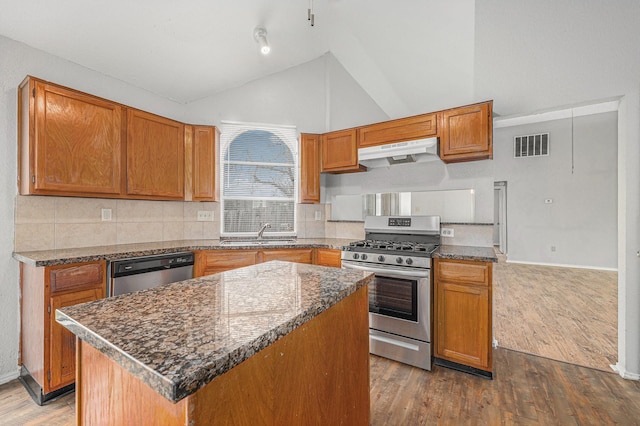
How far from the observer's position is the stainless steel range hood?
107 inches

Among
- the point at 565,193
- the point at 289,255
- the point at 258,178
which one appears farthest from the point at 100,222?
the point at 565,193

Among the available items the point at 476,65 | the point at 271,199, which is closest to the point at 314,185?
the point at 271,199

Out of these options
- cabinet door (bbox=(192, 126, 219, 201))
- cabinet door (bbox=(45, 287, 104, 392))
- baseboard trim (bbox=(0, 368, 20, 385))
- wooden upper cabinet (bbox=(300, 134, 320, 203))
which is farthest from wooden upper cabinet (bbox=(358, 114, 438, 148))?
baseboard trim (bbox=(0, 368, 20, 385))

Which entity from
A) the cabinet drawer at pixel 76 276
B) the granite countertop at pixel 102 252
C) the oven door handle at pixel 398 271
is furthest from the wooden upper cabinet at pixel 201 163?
the oven door handle at pixel 398 271

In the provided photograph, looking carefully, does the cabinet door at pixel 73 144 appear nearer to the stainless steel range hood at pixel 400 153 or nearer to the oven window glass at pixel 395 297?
the stainless steel range hood at pixel 400 153

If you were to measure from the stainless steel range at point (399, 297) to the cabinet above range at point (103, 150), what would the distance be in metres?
1.92

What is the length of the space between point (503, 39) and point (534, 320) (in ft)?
10.0

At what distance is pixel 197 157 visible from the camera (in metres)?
3.19

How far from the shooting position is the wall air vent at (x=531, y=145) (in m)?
6.48

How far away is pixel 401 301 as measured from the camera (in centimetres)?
247

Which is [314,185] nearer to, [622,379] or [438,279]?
[438,279]

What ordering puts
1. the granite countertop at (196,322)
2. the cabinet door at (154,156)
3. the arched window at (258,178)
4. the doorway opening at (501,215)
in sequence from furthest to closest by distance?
1. the doorway opening at (501,215)
2. the arched window at (258,178)
3. the cabinet door at (154,156)
4. the granite countertop at (196,322)

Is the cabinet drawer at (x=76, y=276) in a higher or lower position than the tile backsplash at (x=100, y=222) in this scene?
lower

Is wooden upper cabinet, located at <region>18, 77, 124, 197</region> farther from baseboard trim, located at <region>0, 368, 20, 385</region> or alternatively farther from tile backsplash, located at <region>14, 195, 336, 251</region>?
baseboard trim, located at <region>0, 368, 20, 385</region>
